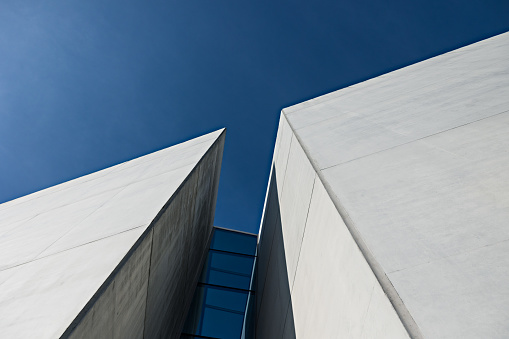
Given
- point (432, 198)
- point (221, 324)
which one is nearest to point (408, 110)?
point (432, 198)

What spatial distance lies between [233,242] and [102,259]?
40.7ft

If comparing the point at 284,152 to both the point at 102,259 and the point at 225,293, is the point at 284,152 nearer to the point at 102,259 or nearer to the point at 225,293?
the point at 225,293

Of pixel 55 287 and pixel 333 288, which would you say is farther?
pixel 333 288

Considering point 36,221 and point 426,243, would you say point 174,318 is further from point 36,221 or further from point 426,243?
point 426,243

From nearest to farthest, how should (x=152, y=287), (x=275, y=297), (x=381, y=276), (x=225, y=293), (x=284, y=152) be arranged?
(x=381, y=276)
(x=152, y=287)
(x=275, y=297)
(x=284, y=152)
(x=225, y=293)

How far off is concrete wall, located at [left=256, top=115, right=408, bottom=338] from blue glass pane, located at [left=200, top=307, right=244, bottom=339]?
1.93 metres

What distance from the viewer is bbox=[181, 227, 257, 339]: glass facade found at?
11.1 meters

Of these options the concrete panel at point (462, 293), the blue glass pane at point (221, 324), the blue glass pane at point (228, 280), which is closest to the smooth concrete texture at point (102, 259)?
the blue glass pane at point (221, 324)

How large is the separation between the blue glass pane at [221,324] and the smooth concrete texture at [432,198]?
17.6 feet

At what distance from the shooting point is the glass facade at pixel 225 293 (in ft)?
36.4

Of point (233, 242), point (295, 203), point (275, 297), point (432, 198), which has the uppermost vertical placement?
point (233, 242)

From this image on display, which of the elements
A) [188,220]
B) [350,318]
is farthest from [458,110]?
[188,220]

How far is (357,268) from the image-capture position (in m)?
3.55

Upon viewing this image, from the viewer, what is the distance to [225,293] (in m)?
12.7
